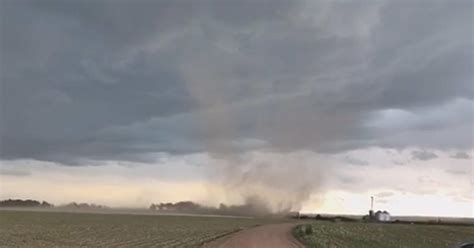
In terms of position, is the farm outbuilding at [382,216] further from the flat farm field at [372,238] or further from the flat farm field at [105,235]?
the flat farm field at [105,235]

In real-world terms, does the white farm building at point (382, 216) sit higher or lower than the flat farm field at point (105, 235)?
higher

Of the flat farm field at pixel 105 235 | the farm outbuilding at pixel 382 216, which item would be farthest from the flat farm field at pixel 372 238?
the farm outbuilding at pixel 382 216

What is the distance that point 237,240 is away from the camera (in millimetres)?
52531

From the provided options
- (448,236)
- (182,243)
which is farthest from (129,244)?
(448,236)

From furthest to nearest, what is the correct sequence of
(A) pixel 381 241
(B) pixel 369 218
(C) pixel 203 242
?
(B) pixel 369 218 → (A) pixel 381 241 → (C) pixel 203 242

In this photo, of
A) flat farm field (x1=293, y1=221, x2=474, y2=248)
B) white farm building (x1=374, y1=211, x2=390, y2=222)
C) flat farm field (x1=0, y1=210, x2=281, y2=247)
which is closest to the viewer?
flat farm field (x1=0, y1=210, x2=281, y2=247)

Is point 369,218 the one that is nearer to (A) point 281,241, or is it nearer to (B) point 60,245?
(A) point 281,241

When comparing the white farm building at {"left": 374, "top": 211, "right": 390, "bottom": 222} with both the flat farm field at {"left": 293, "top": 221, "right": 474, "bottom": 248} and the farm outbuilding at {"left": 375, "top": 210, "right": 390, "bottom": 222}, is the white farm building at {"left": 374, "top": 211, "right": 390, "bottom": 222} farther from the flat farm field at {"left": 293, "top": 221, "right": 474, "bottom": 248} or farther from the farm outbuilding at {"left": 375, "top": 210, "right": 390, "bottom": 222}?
the flat farm field at {"left": 293, "top": 221, "right": 474, "bottom": 248}

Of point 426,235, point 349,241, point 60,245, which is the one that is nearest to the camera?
point 60,245

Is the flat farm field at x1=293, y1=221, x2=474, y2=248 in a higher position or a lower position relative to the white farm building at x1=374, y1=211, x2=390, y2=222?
lower

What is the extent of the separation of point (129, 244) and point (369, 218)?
355 feet

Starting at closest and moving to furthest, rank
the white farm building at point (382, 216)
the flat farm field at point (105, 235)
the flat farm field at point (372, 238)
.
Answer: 1. the flat farm field at point (105, 235)
2. the flat farm field at point (372, 238)
3. the white farm building at point (382, 216)

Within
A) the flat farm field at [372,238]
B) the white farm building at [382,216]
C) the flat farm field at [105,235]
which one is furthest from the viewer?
the white farm building at [382,216]

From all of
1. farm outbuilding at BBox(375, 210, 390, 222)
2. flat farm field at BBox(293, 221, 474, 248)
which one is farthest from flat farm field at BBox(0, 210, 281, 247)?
farm outbuilding at BBox(375, 210, 390, 222)
